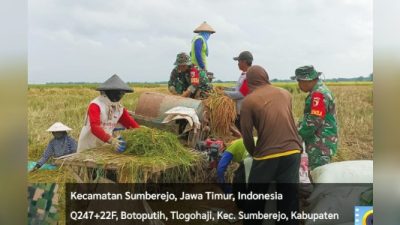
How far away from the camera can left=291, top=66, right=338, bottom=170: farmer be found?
3.89 metres

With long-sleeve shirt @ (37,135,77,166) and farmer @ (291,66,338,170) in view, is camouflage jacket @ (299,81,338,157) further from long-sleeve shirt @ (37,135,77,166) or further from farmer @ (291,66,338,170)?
long-sleeve shirt @ (37,135,77,166)

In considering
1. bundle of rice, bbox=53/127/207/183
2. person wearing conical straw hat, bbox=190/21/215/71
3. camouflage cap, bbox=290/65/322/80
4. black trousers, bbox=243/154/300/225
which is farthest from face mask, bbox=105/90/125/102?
camouflage cap, bbox=290/65/322/80

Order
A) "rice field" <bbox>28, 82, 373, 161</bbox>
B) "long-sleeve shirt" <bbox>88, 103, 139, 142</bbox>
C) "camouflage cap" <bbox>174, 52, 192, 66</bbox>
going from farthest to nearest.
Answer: "long-sleeve shirt" <bbox>88, 103, 139, 142</bbox>
"camouflage cap" <bbox>174, 52, 192, 66</bbox>
"rice field" <bbox>28, 82, 373, 161</bbox>

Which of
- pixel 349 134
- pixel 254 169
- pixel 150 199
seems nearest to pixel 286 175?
pixel 254 169

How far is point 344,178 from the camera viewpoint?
3742 millimetres

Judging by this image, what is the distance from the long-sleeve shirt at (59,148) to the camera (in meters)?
3.77

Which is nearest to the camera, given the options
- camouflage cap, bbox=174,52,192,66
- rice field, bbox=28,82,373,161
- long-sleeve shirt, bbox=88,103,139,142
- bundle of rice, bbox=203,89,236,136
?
rice field, bbox=28,82,373,161

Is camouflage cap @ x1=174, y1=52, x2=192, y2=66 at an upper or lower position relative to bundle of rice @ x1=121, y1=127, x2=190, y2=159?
upper

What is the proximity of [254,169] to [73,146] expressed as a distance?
4.08 feet

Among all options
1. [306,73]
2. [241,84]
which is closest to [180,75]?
[241,84]

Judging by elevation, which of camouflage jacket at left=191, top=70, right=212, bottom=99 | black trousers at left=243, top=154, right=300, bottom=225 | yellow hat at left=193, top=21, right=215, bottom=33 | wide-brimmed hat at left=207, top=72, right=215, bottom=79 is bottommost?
black trousers at left=243, top=154, right=300, bottom=225

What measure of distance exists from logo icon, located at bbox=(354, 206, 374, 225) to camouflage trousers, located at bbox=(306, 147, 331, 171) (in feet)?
1.28

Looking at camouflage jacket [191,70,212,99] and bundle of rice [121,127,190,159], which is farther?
camouflage jacket [191,70,212,99]

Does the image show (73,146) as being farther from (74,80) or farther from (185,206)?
(185,206)
